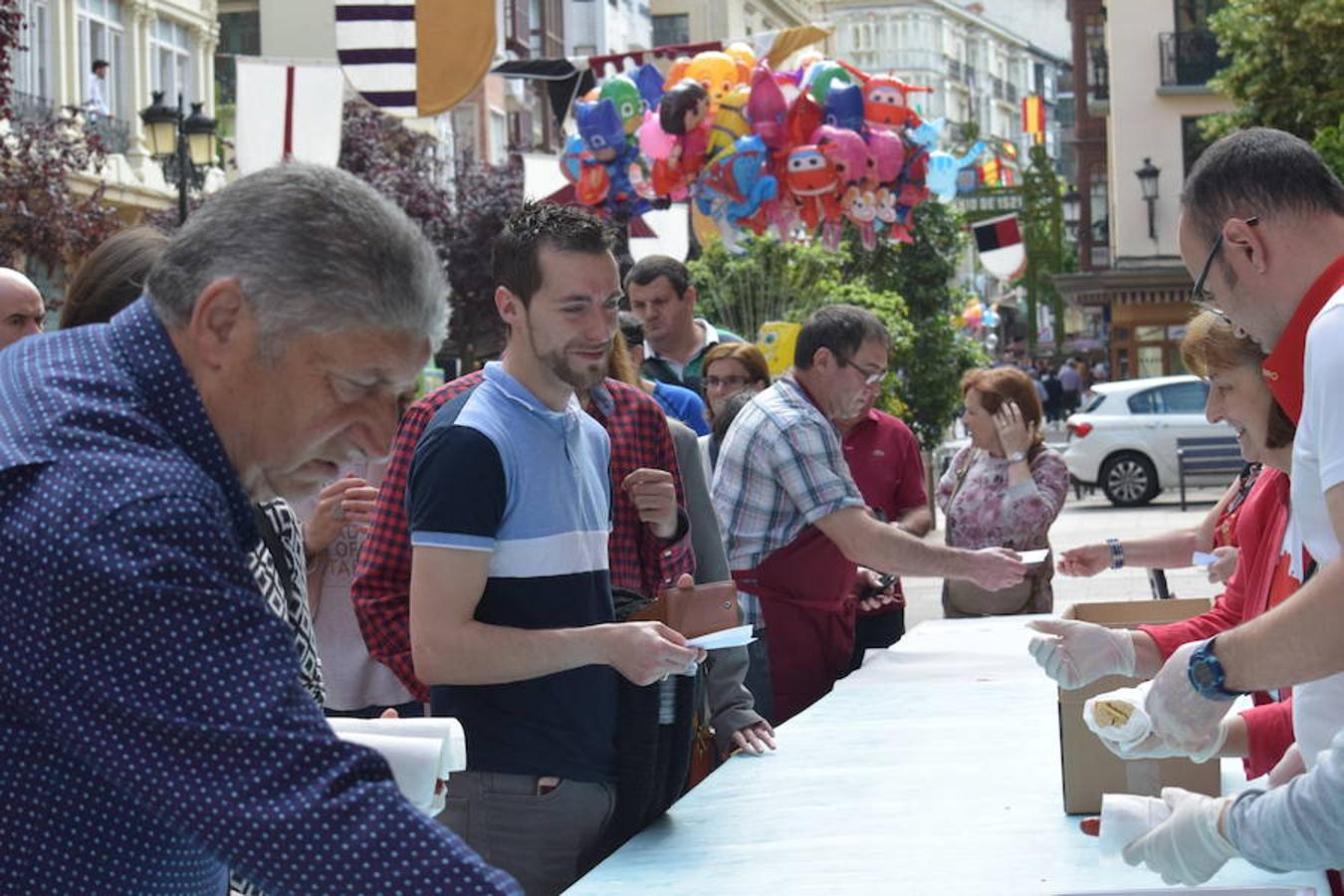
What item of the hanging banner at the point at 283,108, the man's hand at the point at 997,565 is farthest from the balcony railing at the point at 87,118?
the man's hand at the point at 997,565

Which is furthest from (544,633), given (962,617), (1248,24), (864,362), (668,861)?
(1248,24)

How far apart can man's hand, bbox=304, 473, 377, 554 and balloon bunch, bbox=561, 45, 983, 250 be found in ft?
36.2

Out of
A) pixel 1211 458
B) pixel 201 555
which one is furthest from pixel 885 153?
pixel 201 555

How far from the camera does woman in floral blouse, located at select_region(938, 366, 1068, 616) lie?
8.16 m

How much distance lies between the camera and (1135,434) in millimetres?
25891

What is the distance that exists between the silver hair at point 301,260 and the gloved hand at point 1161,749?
1.71 m

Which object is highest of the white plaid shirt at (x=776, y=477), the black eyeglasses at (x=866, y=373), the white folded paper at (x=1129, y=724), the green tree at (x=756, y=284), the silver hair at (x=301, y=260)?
the green tree at (x=756, y=284)

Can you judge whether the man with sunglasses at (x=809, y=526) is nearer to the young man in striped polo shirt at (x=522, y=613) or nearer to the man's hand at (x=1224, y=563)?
the man's hand at (x=1224, y=563)

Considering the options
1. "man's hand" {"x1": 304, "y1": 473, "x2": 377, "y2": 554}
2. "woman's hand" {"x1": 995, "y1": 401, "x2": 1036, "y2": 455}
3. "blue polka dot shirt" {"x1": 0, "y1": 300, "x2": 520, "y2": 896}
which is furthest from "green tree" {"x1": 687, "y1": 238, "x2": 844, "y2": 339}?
"blue polka dot shirt" {"x1": 0, "y1": 300, "x2": 520, "y2": 896}

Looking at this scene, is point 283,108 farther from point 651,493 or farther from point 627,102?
point 651,493

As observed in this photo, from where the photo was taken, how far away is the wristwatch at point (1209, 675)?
3.00 metres

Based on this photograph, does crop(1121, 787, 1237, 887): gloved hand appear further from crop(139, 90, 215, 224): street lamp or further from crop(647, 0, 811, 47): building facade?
crop(647, 0, 811, 47): building facade

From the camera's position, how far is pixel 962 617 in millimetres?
7949

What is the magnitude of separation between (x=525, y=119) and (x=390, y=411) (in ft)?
182
